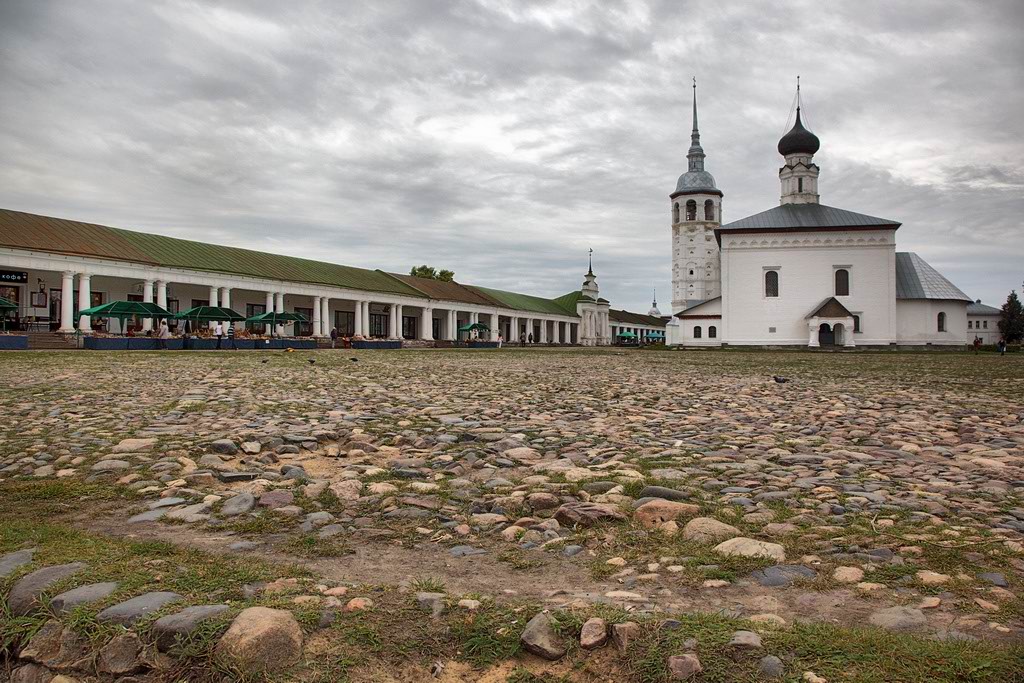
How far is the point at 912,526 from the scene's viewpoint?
10.5ft

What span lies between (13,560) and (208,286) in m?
49.2

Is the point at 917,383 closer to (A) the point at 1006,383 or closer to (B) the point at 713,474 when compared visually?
(A) the point at 1006,383

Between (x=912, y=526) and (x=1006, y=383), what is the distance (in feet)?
41.7

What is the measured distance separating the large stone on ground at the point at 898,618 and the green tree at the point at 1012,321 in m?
105

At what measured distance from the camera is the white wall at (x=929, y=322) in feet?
184

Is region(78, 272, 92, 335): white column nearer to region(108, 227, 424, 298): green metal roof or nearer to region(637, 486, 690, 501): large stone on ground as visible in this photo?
region(108, 227, 424, 298): green metal roof

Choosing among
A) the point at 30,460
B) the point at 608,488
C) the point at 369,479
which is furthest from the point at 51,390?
the point at 608,488

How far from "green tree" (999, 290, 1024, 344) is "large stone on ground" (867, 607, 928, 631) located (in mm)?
105075

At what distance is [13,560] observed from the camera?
2.76 m

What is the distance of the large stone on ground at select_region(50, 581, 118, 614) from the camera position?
2.31 meters

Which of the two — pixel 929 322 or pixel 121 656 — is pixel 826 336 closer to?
pixel 929 322

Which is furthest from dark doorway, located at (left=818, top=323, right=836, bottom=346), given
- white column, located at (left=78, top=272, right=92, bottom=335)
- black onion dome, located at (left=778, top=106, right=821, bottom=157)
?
white column, located at (left=78, top=272, right=92, bottom=335)

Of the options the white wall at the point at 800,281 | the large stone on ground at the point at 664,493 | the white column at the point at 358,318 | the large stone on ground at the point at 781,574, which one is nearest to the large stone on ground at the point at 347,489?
the large stone on ground at the point at 664,493

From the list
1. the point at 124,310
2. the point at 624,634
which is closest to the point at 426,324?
the point at 124,310
